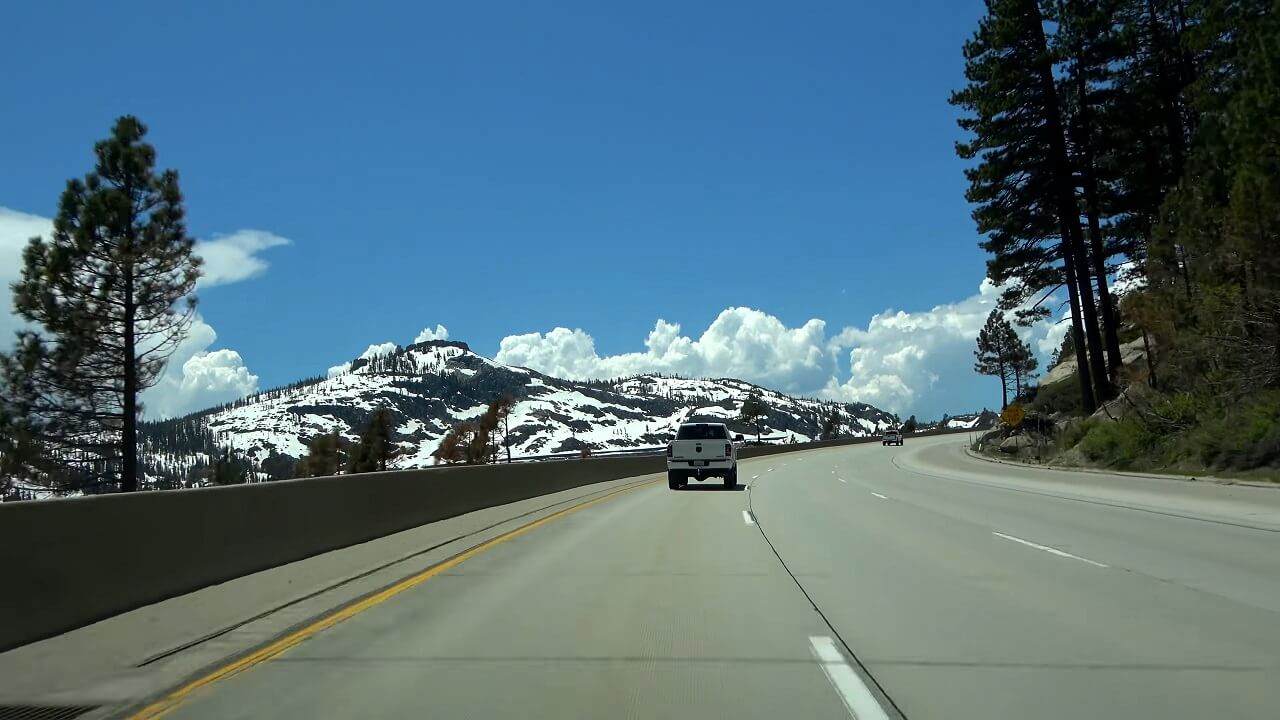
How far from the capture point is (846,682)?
577 centimetres

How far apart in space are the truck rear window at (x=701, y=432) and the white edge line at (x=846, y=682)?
23.4m

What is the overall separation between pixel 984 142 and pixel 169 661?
39085mm

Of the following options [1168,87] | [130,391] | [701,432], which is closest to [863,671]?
[701,432]

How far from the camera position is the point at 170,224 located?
36.5 m

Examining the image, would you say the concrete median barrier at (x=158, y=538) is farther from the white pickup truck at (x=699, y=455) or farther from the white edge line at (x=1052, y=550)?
the white pickup truck at (x=699, y=455)

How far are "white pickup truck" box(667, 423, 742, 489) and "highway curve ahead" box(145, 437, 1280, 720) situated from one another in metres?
15.0

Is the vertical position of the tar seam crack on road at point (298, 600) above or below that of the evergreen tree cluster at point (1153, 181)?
below

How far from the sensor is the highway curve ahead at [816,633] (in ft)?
17.7

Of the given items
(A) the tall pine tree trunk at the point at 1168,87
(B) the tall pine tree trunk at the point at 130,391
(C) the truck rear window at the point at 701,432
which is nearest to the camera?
(C) the truck rear window at the point at 701,432

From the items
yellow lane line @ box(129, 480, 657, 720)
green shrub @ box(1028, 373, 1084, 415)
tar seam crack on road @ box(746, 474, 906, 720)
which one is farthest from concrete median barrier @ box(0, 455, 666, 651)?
green shrub @ box(1028, 373, 1084, 415)

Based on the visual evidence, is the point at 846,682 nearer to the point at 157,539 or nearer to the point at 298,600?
the point at 298,600

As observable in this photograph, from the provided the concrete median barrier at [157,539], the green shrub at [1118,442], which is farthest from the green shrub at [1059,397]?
the concrete median barrier at [157,539]

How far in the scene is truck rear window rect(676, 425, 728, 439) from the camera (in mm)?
30516

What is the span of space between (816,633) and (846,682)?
1.51m
